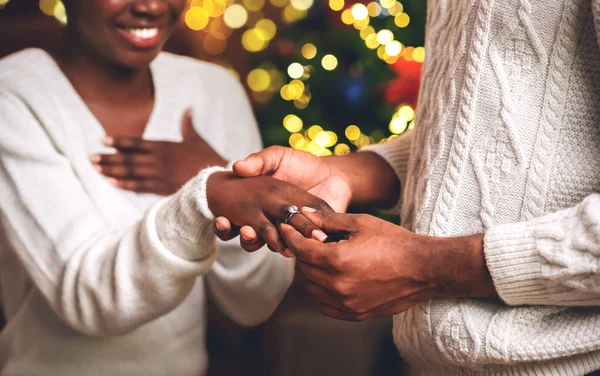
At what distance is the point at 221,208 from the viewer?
99 cm

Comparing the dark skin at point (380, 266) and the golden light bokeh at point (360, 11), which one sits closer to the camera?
the dark skin at point (380, 266)

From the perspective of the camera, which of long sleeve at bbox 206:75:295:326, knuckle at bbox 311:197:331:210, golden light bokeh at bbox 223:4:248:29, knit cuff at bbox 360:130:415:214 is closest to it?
knuckle at bbox 311:197:331:210

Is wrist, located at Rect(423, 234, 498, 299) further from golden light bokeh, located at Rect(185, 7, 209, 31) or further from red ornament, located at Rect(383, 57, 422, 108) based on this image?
golden light bokeh, located at Rect(185, 7, 209, 31)

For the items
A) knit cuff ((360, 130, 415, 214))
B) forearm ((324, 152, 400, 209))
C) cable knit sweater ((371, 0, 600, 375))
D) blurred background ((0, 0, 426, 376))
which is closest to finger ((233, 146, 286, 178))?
forearm ((324, 152, 400, 209))

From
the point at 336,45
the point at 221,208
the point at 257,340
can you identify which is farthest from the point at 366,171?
the point at 257,340

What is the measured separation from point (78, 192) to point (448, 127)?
715 millimetres

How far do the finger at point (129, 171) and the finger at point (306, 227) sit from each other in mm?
519

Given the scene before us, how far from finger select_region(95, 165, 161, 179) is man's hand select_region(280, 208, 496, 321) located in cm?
61

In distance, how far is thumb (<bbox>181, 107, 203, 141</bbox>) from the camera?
A: 143 centimetres

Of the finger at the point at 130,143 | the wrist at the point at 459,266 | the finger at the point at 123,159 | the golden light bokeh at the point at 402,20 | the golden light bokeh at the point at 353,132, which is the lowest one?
the golden light bokeh at the point at 353,132

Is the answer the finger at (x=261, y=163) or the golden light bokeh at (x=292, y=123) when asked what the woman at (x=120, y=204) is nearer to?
the finger at (x=261, y=163)

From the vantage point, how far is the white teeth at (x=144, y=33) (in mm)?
1270

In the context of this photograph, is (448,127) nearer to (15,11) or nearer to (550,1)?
(550,1)

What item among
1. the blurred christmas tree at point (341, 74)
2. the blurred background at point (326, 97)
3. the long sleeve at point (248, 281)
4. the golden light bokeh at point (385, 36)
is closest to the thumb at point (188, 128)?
the long sleeve at point (248, 281)
